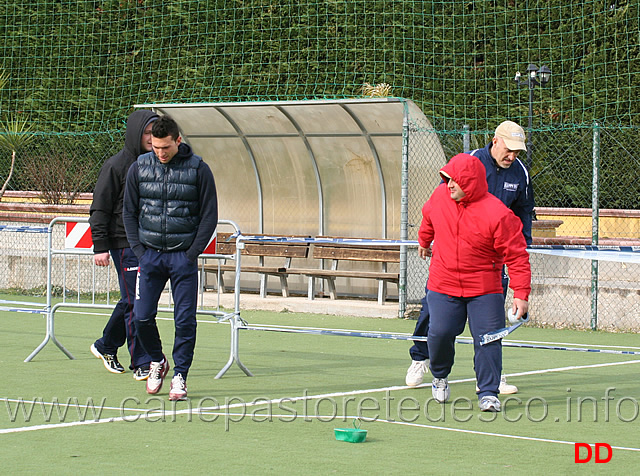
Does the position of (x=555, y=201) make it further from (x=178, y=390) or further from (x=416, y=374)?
(x=178, y=390)

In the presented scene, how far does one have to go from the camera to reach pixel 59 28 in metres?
22.6

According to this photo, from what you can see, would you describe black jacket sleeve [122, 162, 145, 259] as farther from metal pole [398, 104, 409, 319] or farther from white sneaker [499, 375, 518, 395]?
metal pole [398, 104, 409, 319]

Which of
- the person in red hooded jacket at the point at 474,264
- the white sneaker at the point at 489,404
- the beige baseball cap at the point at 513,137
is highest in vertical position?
the beige baseball cap at the point at 513,137

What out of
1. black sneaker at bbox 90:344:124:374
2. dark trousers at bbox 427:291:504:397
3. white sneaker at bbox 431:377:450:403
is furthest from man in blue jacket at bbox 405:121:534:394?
black sneaker at bbox 90:344:124:374

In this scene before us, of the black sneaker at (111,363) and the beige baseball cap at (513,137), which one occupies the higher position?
the beige baseball cap at (513,137)

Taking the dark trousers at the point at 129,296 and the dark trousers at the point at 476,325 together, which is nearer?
the dark trousers at the point at 476,325

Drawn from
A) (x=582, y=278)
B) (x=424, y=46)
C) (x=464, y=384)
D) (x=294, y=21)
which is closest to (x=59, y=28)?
(x=294, y=21)

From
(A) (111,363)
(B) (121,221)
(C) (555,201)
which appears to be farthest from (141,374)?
(C) (555,201)

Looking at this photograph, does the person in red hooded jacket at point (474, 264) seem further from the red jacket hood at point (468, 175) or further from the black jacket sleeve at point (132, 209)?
the black jacket sleeve at point (132, 209)

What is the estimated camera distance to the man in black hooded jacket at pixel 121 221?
7562 mm

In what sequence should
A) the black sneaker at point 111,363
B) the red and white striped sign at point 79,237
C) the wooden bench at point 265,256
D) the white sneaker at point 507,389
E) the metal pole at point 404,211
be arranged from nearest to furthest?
the white sneaker at point 507,389 → the black sneaker at point 111,363 → the red and white striped sign at point 79,237 → the metal pole at point 404,211 → the wooden bench at point 265,256

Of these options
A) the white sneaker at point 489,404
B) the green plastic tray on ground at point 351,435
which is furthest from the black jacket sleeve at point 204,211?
the white sneaker at point 489,404

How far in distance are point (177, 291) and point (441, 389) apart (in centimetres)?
181

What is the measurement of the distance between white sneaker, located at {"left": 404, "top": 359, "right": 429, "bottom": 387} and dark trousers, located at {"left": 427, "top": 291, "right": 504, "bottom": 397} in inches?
31.6
